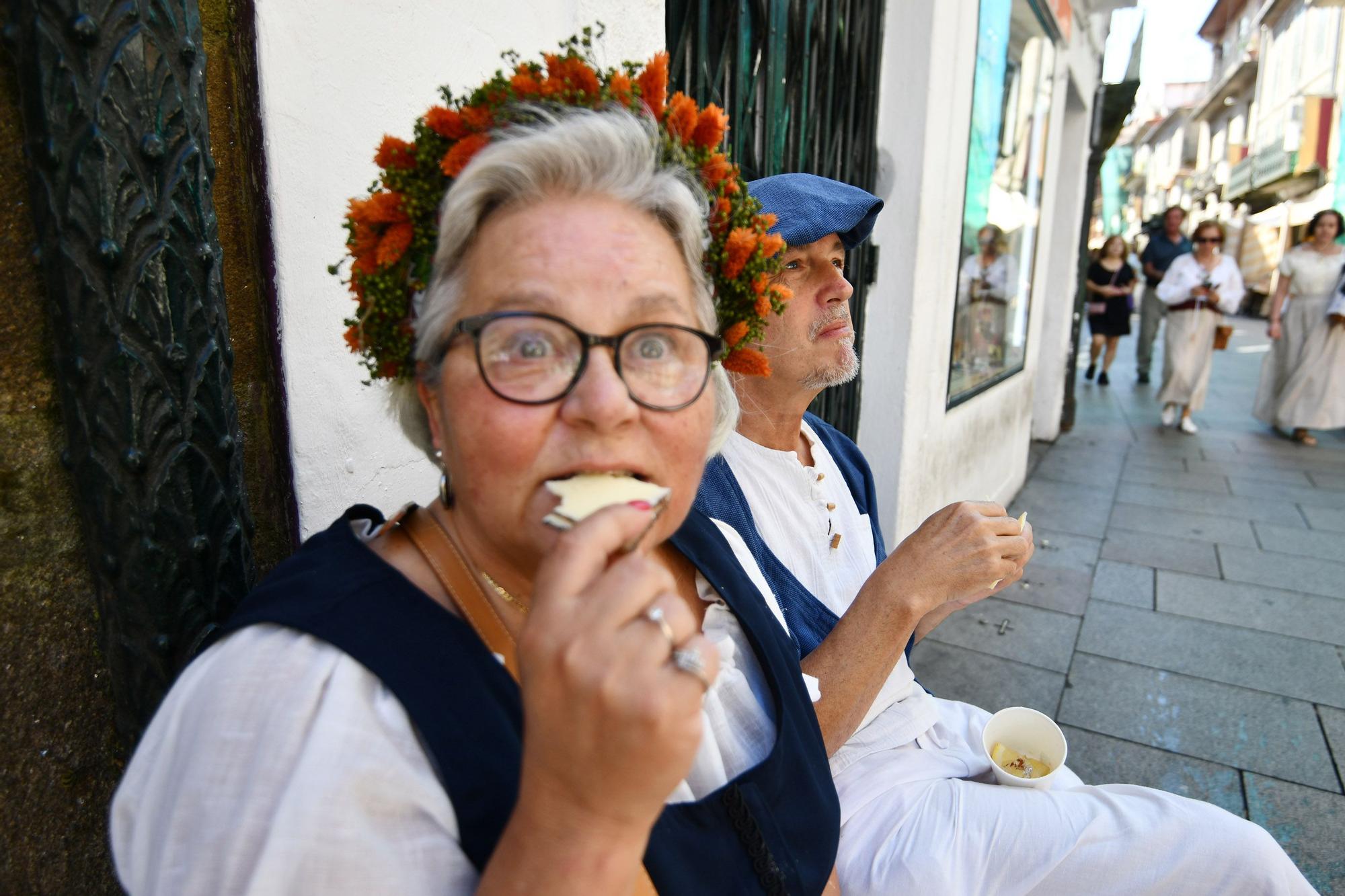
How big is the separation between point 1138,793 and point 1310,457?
7818 millimetres

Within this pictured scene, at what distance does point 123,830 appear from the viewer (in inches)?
34.8

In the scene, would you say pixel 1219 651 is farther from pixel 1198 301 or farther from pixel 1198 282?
pixel 1198 282

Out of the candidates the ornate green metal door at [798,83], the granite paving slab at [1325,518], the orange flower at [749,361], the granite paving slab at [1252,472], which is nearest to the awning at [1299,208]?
the granite paving slab at [1252,472]

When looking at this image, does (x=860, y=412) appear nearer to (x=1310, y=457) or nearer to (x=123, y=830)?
(x=123, y=830)

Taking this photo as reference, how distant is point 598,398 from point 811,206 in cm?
130

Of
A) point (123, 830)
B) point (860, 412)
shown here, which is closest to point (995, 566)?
point (123, 830)

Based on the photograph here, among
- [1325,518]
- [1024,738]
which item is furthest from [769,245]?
[1325,518]

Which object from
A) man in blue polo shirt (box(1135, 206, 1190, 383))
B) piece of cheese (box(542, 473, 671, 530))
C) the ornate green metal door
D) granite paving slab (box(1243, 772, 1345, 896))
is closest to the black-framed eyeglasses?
piece of cheese (box(542, 473, 671, 530))

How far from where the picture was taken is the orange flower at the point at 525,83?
111 centimetres

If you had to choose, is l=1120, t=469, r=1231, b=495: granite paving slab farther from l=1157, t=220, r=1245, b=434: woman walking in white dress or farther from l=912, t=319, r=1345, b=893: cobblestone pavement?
l=1157, t=220, r=1245, b=434: woman walking in white dress

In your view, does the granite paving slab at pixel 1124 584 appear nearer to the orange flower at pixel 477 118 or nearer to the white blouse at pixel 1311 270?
the orange flower at pixel 477 118

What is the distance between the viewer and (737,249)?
1.25 m

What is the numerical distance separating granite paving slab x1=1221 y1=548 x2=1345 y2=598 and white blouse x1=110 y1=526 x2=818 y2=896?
208 inches

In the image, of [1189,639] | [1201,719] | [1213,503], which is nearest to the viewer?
[1201,719]
